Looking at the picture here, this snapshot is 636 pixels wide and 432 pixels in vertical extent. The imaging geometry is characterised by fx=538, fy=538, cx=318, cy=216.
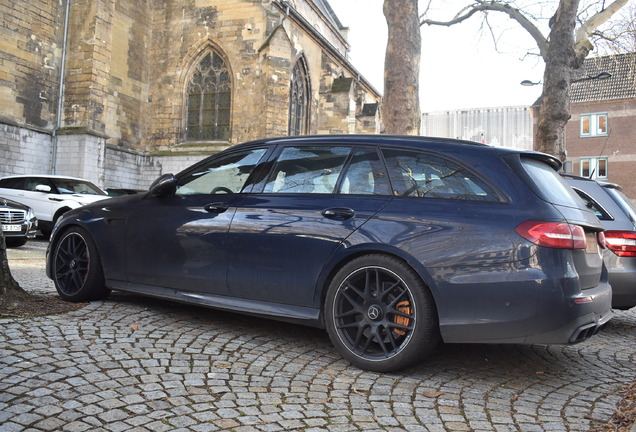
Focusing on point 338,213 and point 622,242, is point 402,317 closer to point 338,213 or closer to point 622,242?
point 338,213

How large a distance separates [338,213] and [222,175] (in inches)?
53.0

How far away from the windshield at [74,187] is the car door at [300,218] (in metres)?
11.7

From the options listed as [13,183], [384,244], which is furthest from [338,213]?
[13,183]

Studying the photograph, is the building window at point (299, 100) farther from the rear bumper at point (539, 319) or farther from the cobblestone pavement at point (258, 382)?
the rear bumper at point (539, 319)

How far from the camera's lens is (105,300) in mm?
5375

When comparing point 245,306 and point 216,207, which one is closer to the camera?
point 245,306

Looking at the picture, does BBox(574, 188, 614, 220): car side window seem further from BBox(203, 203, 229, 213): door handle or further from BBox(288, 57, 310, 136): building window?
BBox(288, 57, 310, 136): building window

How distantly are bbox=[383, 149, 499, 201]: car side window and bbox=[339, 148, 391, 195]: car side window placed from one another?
0.22 feet

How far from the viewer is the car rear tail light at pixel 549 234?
10.7 ft

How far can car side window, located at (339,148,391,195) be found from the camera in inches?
154

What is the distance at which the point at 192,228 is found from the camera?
4516 millimetres

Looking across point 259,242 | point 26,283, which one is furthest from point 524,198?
point 26,283

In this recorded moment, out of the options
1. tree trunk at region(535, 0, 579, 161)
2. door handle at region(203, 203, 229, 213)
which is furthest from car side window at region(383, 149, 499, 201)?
tree trunk at region(535, 0, 579, 161)

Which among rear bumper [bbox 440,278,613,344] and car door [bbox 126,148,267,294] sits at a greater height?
car door [bbox 126,148,267,294]
